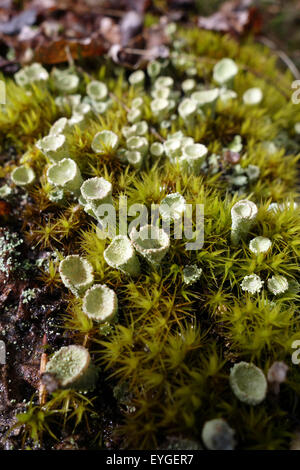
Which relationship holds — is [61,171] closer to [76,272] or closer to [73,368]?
[76,272]

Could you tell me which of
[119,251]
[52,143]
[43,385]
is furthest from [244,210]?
[43,385]

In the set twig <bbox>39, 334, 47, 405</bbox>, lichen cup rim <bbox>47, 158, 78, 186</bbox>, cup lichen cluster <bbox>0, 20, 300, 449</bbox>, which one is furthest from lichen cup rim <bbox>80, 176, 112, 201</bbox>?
twig <bbox>39, 334, 47, 405</bbox>

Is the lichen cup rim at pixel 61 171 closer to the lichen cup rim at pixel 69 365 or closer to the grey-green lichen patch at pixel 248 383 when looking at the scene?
the lichen cup rim at pixel 69 365

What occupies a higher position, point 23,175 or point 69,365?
point 23,175

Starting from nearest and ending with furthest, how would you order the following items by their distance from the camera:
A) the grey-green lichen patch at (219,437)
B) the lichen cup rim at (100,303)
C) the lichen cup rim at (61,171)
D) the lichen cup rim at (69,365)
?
the grey-green lichen patch at (219,437) → the lichen cup rim at (69,365) → the lichen cup rim at (100,303) → the lichen cup rim at (61,171)

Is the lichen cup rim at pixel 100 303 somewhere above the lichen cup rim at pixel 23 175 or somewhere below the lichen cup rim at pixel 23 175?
below

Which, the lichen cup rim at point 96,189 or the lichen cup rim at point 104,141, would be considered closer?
the lichen cup rim at point 96,189

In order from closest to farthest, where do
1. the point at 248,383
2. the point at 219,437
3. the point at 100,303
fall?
1. the point at 219,437
2. the point at 248,383
3. the point at 100,303

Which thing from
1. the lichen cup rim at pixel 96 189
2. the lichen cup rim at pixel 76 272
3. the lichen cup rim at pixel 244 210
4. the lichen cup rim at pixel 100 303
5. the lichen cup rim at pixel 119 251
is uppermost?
the lichen cup rim at pixel 96 189

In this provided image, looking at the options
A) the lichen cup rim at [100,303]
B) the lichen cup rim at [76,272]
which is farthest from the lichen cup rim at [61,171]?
the lichen cup rim at [100,303]

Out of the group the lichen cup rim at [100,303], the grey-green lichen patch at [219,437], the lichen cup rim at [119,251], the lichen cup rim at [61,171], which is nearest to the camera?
the grey-green lichen patch at [219,437]
